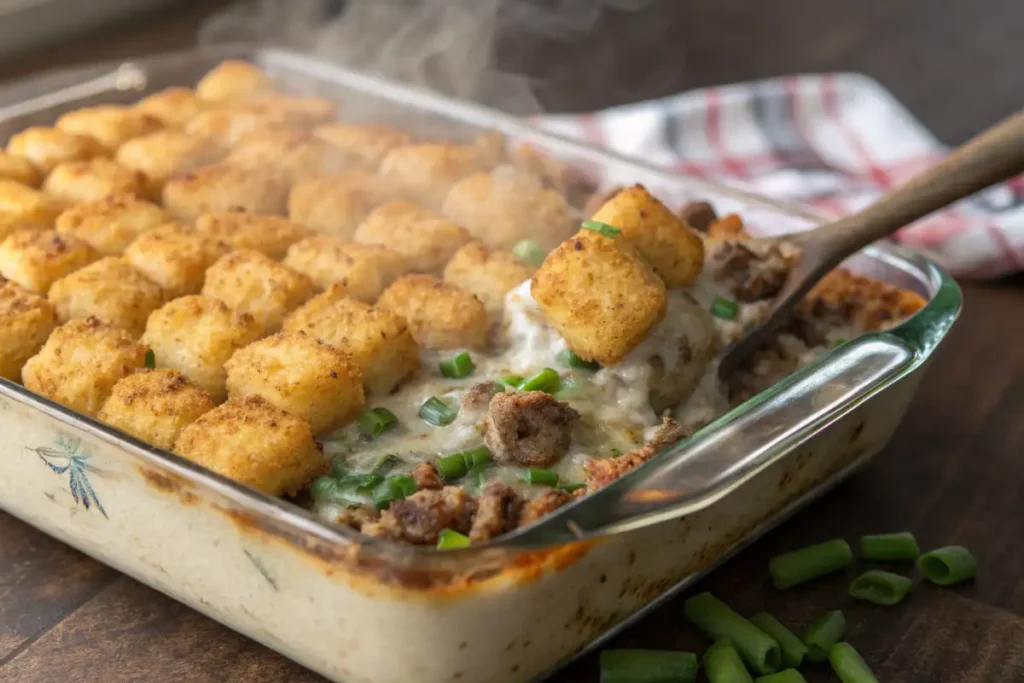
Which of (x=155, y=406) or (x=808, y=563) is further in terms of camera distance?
(x=808, y=563)

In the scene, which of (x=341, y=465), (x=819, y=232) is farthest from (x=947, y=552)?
(x=341, y=465)

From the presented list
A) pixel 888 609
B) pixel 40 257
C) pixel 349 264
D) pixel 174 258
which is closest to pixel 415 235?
pixel 349 264

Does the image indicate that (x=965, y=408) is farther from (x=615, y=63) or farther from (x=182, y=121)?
(x=615, y=63)

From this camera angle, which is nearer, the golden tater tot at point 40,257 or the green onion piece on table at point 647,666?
the green onion piece on table at point 647,666

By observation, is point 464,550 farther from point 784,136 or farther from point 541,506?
point 784,136

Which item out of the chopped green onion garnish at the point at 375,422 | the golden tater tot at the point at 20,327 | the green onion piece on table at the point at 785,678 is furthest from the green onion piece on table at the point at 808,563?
the golden tater tot at the point at 20,327

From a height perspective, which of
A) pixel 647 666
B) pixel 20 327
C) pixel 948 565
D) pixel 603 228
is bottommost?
pixel 948 565

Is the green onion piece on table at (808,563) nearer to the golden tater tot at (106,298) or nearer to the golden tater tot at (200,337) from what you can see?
the golden tater tot at (200,337)
